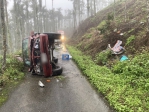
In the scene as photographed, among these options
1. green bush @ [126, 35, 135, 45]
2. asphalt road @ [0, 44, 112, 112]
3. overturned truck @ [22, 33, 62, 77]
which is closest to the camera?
asphalt road @ [0, 44, 112, 112]

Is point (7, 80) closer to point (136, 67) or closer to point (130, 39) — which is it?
point (136, 67)

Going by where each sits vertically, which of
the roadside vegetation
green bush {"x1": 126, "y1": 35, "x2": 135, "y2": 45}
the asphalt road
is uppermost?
green bush {"x1": 126, "y1": 35, "x2": 135, "y2": 45}

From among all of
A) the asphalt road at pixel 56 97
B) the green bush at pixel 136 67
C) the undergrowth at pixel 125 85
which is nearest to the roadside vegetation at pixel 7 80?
the asphalt road at pixel 56 97

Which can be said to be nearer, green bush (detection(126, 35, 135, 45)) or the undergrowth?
the undergrowth

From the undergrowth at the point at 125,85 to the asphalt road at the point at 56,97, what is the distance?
1.26 feet

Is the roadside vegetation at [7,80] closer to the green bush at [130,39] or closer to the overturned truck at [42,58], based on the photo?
the overturned truck at [42,58]

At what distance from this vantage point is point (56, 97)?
5.93m

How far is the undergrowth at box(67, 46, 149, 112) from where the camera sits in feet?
15.9

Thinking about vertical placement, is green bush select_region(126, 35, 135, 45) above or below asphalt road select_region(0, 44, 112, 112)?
above

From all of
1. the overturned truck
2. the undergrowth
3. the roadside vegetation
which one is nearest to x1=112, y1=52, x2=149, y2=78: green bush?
the undergrowth

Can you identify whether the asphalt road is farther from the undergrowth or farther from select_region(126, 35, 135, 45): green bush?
select_region(126, 35, 135, 45): green bush

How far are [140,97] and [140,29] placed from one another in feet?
23.4

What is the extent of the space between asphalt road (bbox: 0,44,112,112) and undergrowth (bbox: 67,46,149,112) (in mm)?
383

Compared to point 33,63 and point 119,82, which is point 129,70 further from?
point 33,63
